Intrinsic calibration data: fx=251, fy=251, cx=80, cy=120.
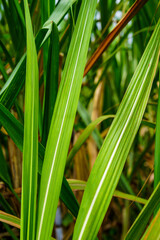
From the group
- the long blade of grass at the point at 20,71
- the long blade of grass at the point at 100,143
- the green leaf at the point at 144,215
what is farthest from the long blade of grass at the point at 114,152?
the long blade of grass at the point at 100,143

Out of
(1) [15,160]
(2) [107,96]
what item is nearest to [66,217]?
(1) [15,160]

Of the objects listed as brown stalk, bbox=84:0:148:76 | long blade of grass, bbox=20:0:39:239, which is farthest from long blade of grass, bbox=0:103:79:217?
brown stalk, bbox=84:0:148:76

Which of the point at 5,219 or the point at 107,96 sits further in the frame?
the point at 107,96

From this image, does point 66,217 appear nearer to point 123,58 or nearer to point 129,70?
point 129,70

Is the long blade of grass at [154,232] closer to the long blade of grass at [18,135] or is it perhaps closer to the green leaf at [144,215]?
the green leaf at [144,215]

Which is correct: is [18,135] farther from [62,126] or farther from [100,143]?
[100,143]

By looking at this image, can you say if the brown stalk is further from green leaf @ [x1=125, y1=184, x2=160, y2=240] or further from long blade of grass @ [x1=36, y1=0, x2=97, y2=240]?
green leaf @ [x1=125, y1=184, x2=160, y2=240]

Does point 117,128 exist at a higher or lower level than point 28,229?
higher
